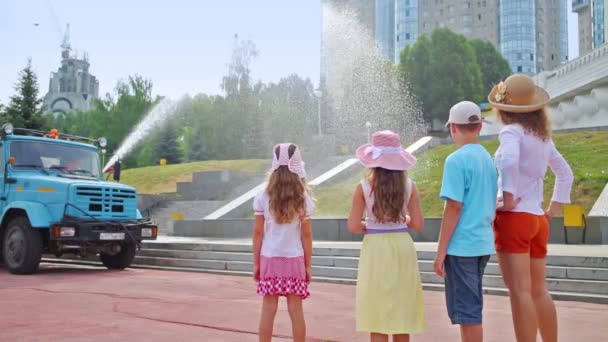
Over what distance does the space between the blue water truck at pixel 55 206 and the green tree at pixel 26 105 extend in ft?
95.2

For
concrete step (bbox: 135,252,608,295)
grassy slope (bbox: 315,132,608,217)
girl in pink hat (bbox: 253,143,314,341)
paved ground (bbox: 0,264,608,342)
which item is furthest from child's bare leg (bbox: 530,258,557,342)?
grassy slope (bbox: 315,132,608,217)

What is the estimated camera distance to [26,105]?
38.8 m

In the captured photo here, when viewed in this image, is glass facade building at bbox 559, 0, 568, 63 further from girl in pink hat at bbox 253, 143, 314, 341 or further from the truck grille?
girl in pink hat at bbox 253, 143, 314, 341

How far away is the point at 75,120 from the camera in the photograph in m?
103

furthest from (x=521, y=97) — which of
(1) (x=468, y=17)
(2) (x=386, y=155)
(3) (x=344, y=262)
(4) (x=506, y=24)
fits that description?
(1) (x=468, y=17)

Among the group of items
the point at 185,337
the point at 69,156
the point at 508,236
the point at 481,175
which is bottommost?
the point at 185,337

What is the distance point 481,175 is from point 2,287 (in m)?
→ 7.90

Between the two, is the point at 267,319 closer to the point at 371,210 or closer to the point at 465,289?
the point at 371,210

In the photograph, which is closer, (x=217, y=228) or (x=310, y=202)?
(x=310, y=202)

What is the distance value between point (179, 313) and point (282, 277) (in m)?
2.84

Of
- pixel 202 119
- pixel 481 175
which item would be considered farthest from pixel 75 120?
pixel 481 175

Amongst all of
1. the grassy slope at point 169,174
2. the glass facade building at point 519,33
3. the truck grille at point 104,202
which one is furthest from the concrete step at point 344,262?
the glass facade building at point 519,33

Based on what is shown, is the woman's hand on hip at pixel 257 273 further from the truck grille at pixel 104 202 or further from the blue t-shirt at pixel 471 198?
the truck grille at pixel 104 202

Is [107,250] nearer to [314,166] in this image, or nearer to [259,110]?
[314,166]
